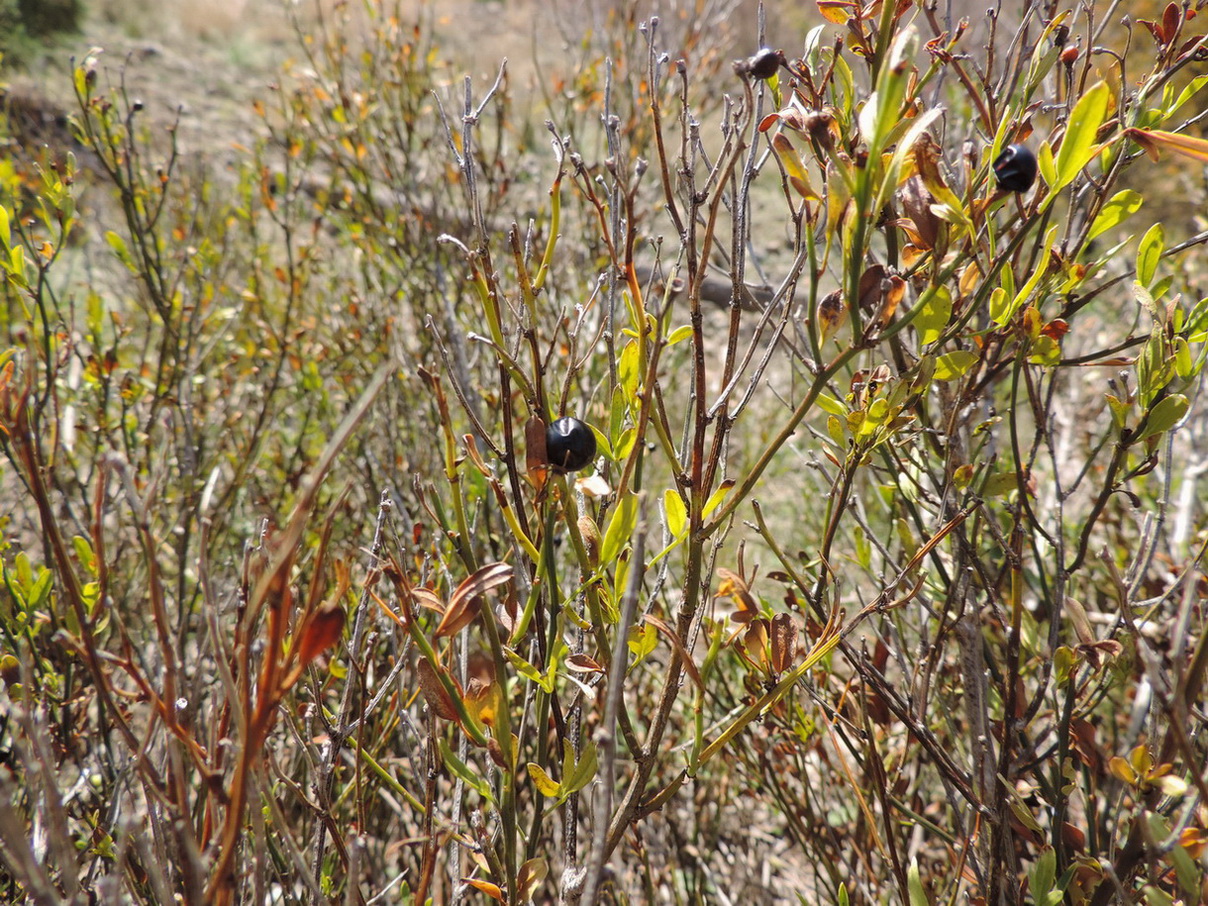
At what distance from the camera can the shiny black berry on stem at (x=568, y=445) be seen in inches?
26.4

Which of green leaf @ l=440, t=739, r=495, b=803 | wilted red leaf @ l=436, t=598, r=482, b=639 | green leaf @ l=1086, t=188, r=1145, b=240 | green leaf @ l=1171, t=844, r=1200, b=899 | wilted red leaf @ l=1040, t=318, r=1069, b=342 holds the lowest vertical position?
green leaf @ l=440, t=739, r=495, b=803

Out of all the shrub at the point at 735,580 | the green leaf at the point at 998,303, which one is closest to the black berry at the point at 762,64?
the shrub at the point at 735,580

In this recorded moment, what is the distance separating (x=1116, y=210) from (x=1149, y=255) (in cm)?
9

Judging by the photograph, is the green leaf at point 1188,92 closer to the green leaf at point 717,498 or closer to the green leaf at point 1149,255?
the green leaf at point 1149,255

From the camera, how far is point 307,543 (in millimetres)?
2002

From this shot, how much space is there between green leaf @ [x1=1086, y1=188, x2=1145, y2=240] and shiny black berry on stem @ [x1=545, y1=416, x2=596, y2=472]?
0.60m

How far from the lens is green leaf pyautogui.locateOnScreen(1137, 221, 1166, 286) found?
2.82 ft

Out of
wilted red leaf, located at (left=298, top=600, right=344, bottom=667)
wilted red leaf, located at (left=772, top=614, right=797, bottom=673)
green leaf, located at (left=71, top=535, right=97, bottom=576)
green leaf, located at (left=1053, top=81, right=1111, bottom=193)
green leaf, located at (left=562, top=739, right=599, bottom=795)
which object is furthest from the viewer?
green leaf, located at (left=71, top=535, right=97, bottom=576)

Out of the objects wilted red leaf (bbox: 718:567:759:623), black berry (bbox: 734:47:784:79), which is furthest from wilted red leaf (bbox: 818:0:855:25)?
wilted red leaf (bbox: 718:567:759:623)

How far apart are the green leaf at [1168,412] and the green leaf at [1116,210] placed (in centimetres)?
19

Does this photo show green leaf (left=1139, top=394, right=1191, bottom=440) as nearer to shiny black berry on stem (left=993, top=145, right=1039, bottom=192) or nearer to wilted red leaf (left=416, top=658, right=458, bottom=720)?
shiny black berry on stem (left=993, top=145, right=1039, bottom=192)

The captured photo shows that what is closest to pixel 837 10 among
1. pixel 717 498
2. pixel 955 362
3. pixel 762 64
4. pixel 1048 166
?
pixel 762 64

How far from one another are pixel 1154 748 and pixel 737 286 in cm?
78

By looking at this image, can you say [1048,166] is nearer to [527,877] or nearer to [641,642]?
[641,642]
